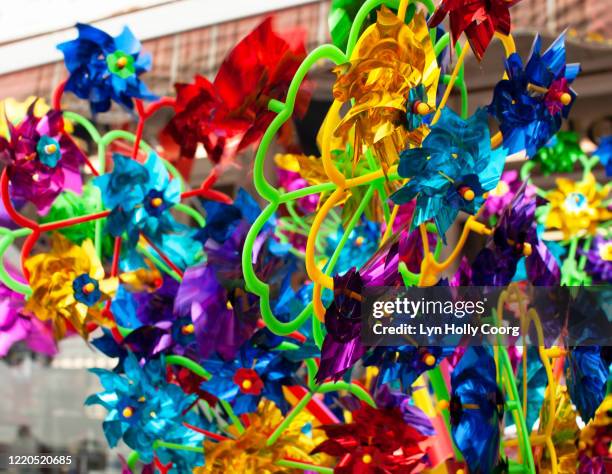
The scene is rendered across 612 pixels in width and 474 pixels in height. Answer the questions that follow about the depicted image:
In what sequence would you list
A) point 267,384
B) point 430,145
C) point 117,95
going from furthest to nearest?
point 117,95
point 267,384
point 430,145

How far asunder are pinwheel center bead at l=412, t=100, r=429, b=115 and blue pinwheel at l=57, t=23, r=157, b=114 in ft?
0.95

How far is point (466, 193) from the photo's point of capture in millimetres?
327

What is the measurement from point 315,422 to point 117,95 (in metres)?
0.27

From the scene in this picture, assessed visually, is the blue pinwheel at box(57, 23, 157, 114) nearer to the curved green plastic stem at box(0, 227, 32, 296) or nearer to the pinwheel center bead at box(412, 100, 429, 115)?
the curved green plastic stem at box(0, 227, 32, 296)

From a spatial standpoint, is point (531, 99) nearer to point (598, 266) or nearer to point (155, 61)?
point (598, 266)

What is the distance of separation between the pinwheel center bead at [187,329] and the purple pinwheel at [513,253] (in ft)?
0.55

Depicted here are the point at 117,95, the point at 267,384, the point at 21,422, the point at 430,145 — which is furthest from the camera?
the point at 21,422

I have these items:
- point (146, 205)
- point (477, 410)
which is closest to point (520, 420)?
point (477, 410)

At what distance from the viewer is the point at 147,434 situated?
451mm

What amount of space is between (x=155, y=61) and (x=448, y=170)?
4.18 feet

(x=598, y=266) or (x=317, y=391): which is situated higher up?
(x=598, y=266)

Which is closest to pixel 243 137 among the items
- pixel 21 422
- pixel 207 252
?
pixel 207 252

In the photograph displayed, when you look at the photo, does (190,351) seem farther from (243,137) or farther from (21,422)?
(21,422)

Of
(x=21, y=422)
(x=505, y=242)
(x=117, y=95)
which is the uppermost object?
(x=117, y=95)
